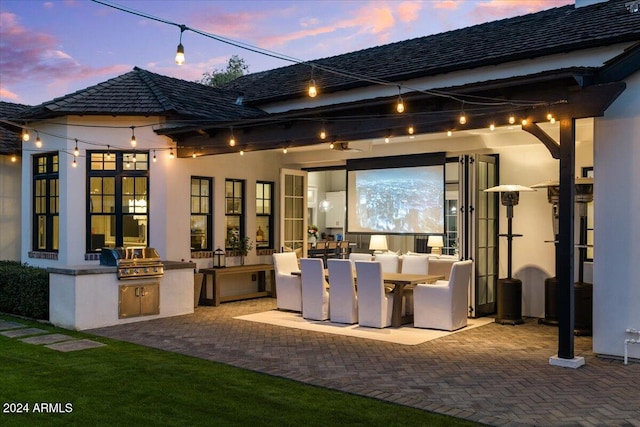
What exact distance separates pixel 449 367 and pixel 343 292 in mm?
2992

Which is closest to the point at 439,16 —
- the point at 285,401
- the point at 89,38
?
the point at 89,38

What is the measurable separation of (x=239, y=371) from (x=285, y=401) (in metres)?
1.19

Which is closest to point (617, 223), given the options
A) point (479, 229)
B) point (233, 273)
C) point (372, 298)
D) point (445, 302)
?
point (445, 302)

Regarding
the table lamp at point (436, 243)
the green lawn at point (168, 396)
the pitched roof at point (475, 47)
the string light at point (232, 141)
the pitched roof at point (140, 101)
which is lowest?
the green lawn at point (168, 396)

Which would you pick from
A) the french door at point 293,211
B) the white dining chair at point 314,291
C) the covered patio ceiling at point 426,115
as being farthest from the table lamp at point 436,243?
the covered patio ceiling at point 426,115

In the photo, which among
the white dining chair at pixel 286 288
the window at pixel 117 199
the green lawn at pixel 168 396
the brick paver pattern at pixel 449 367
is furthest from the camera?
the window at pixel 117 199

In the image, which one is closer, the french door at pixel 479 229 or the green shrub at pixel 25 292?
the green shrub at pixel 25 292

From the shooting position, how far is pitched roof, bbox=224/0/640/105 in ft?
29.3

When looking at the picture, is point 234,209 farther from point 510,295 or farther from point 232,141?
point 510,295

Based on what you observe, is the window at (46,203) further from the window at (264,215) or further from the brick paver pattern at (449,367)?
the window at (264,215)

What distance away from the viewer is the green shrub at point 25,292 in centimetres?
926

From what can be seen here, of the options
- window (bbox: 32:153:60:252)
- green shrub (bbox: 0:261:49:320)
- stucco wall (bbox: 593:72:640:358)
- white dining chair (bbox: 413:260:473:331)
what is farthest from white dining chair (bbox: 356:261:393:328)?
window (bbox: 32:153:60:252)

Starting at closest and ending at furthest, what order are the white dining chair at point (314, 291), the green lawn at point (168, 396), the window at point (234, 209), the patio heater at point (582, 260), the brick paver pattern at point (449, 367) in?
the green lawn at point (168, 396) < the brick paver pattern at point (449, 367) < the patio heater at point (582, 260) < the white dining chair at point (314, 291) < the window at point (234, 209)

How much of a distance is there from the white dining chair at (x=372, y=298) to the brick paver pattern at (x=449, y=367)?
33.6 inches
